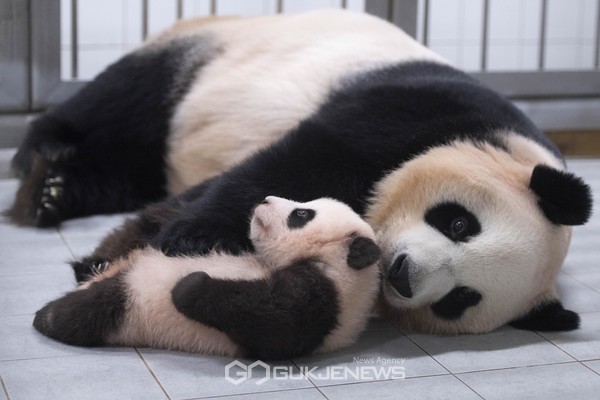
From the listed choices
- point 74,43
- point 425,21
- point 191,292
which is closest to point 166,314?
point 191,292

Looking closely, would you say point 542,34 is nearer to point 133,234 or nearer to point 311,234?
point 133,234

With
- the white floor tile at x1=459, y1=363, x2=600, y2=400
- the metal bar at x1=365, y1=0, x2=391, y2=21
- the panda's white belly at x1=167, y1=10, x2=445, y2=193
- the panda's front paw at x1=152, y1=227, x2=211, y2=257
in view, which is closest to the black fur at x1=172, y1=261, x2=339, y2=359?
the panda's front paw at x1=152, y1=227, x2=211, y2=257

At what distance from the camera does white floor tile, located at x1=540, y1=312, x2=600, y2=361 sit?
118 inches

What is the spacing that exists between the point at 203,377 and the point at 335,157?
0.91m

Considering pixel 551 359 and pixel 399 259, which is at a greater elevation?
pixel 399 259

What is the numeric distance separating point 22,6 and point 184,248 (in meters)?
2.45

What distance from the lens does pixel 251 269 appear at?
9.19ft

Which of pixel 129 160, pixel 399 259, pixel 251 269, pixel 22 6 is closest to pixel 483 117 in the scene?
pixel 399 259

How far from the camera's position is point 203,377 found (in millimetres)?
2646

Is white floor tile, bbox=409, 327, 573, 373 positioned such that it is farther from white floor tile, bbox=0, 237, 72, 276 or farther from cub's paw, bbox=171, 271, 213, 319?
white floor tile, bbox=0, 237, 72, 276

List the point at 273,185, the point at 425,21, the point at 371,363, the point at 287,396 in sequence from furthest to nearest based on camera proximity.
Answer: the point at 425,21, the point at 273,185, the point at 371,363, the point at 287,396

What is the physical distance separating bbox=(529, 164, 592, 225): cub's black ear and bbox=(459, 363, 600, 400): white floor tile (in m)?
0.42

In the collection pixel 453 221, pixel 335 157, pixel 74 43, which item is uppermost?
pixel 74 43

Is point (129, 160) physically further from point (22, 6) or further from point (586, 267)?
point (586, 267)
